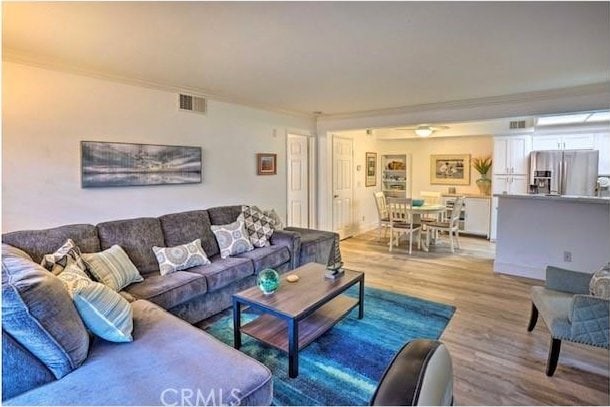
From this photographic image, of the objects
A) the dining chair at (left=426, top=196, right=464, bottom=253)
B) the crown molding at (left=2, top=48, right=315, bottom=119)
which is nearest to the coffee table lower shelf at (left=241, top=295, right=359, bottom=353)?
the crown molding at (left=2, top=48, right=315, bottom=119)

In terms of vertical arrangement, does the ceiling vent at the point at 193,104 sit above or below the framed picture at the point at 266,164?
above

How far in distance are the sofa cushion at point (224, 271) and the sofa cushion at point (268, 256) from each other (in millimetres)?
91

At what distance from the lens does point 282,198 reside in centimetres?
538

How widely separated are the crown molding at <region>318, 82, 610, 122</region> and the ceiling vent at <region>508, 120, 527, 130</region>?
6.43 ft

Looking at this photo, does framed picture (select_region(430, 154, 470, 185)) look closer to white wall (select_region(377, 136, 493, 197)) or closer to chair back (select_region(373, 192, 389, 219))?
white wall (select_region(377, 136, 493, 197))

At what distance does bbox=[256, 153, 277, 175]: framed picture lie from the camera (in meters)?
4.90

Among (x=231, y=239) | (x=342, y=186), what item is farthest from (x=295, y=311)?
(x=342, y=186)

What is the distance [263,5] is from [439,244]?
536cm

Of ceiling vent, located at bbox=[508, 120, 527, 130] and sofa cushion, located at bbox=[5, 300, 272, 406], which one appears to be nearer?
sofa cushion, located at bbox=[5, 300, 272, 406]

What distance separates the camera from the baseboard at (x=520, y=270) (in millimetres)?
4180

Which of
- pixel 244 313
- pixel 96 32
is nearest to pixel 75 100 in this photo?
pixel 96 32

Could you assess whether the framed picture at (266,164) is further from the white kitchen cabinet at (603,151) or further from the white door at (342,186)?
the white kitchen cabinet at (603,151)

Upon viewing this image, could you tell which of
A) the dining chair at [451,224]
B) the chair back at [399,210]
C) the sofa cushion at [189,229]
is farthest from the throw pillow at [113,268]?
the dining chair at [451,224]

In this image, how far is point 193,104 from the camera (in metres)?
3.99
